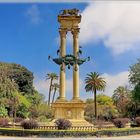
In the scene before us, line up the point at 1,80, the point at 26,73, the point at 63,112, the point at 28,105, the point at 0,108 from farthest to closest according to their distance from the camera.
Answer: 1. the point at 26,73
2. the point at 28,105
3. the point at 0,108
4. the point at 1,80
5. the point at 63,112

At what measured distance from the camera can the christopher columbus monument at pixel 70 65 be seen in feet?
110

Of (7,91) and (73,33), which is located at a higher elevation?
(73,33)

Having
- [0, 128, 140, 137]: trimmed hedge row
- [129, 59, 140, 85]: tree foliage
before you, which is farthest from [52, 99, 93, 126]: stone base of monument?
[129, 59, 140, 85]: tree foliage

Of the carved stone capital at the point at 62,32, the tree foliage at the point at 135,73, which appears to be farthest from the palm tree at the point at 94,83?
the carved stone capital at the point at 62,32

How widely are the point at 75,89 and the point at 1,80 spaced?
25.3 feet

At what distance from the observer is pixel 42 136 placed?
23.8 m

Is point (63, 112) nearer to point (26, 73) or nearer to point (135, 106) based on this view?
point (135, 106)

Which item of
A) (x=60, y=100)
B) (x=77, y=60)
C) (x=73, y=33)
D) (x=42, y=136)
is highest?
(x=73, y=33)

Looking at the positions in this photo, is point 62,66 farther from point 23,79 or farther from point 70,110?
point 23,79

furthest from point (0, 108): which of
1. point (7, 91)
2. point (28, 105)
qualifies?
point (28, 105)

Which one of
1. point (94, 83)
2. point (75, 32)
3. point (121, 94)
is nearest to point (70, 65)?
point (75, 32)

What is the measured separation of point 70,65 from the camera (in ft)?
114

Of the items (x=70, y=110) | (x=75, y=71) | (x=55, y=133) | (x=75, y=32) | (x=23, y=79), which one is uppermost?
(x=23, y=79)

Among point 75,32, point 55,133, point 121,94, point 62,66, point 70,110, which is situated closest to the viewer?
point 55,133
